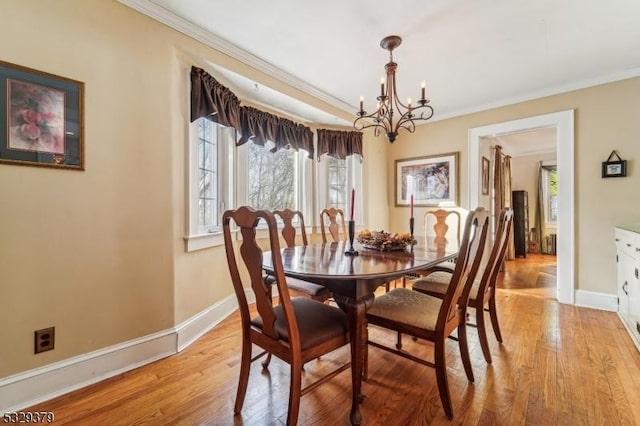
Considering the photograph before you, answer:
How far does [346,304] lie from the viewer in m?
1.37

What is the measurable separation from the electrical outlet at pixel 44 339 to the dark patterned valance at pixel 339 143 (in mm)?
2980

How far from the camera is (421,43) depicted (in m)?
2.29

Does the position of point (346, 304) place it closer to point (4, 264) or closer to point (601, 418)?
point (601, 418)

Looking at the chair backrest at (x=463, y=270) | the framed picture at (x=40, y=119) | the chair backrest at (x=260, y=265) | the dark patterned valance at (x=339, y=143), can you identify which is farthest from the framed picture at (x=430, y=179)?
the framed picture at (x=40, y=119)

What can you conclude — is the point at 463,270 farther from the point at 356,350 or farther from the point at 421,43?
the point at 421,43

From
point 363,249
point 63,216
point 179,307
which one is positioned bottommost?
point 179,307

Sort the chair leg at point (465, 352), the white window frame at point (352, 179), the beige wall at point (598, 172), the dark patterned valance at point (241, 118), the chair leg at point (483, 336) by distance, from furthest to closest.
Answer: the white window frame at point (352, 179)
the beige wall at point (598, 172)
the dark patterned valance at point (241, 118)
the chair leg at point (483, 336)
the chair leg at point (465, 352)

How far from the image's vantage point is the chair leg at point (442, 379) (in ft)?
4.51

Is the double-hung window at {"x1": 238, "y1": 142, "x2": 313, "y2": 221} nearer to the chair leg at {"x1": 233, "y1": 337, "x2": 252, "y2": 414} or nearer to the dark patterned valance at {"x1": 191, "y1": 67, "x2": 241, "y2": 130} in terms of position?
the dark patterned valance at {"x1": 191, "y1": 67, "x2": 241, "y2": 130}

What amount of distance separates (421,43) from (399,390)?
2.53 metres

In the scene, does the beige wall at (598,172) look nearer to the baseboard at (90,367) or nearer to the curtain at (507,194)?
the curtain at (507,194)

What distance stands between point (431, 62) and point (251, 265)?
2.52 m

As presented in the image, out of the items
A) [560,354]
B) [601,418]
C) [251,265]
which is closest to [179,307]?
[251,265]

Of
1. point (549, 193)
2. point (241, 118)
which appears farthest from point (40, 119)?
point (549, 193)
